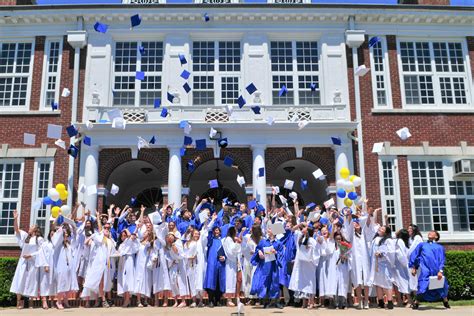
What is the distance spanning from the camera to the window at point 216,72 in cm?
1872

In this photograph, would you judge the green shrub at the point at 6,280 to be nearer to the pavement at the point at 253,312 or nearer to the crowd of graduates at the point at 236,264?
the crowd of graduates at the point at 236,264

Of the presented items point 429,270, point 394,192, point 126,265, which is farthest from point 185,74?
point 429,270

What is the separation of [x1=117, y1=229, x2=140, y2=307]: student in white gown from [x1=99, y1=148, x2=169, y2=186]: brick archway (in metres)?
5.97

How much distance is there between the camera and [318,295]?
11.5 m

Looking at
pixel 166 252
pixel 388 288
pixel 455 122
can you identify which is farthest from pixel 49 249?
pixel 455 122

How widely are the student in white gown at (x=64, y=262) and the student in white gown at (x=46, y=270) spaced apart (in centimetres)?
12

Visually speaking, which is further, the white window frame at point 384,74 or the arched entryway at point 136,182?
the arched entryway at point 136,182

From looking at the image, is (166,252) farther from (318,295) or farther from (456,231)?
(456,231)

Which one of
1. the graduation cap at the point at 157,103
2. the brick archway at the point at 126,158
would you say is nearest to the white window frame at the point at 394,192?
the brick archway at the point at 126,158

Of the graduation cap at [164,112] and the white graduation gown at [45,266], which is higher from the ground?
the graduation cap at [164,112]

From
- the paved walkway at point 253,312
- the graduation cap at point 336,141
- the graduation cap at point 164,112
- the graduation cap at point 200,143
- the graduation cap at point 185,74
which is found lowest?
the paved walkway at point 253,312

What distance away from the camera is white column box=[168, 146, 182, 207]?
56.2 feet

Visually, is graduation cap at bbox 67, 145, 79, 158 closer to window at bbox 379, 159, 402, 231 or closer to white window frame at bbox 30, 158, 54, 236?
white window frame at bbox 30, 158, 54, 236

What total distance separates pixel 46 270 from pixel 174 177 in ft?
20.7
